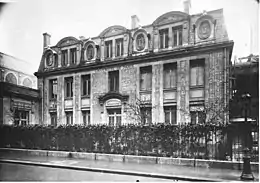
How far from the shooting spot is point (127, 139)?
787 centimetres

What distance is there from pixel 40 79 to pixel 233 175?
→ 7.14 metres

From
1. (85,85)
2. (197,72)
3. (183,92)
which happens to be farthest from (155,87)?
(85,85)

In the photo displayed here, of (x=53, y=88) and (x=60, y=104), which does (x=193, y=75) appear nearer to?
(x=60, y=104)

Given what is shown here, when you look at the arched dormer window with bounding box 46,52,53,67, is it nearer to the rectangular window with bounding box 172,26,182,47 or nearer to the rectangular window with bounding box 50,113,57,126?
the rectangular window with bounding box 50,113,57,126

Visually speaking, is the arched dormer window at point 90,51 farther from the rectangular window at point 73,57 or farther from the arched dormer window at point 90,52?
the rectangular window at point 73,57

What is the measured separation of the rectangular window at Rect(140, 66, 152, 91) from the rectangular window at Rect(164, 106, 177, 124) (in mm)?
1014

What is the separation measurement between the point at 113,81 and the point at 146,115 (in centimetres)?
183

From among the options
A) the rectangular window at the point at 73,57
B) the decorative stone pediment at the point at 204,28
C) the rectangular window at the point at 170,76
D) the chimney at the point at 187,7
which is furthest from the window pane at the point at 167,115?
the rectangular window at the point at 73,57

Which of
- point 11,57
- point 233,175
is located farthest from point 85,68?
point 233,175

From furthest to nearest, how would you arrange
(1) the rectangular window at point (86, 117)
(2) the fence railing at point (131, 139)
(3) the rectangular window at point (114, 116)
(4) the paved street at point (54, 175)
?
(1) the rectangular window at point (86, 117)
(3) the rectangular window at point (114, 116)
(2) the fence railing at point (131, 139)
(4) the paved street at point (54, 175)

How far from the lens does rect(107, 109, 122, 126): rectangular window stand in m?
8.50

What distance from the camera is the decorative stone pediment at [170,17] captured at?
23.0 feet

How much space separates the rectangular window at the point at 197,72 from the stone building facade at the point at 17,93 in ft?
18.4

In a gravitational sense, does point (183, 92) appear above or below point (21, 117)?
above
